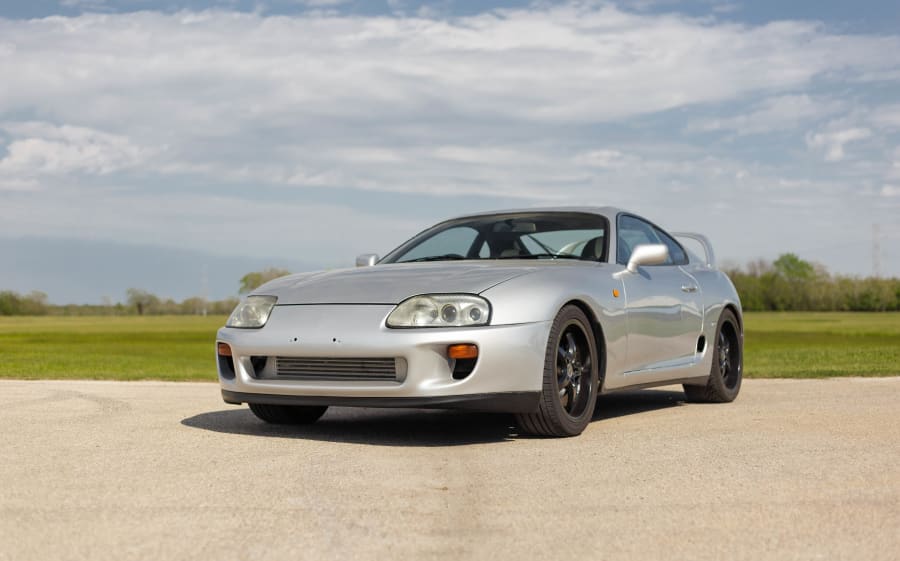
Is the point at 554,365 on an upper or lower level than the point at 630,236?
lower

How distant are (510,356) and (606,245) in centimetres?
182

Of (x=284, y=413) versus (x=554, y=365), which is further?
(x=284, y=413)

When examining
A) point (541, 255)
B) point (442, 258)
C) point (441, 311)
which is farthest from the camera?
point (442, 258)

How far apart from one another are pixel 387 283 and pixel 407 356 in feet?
2.11

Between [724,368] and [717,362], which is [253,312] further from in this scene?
[724,368]

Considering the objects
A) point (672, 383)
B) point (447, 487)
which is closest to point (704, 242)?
point (672, 383)

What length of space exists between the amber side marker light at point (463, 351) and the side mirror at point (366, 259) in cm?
198

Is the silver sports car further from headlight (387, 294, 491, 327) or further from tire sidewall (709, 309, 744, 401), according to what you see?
tire sidewall (709, 309, 744, 401)

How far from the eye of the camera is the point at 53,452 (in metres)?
5.55

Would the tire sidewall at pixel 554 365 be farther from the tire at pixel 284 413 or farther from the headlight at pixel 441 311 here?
the tire at pixel 284 413

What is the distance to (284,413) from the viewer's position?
6.86m

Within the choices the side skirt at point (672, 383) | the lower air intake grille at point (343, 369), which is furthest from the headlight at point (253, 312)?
the side skirt at point (672, 383)

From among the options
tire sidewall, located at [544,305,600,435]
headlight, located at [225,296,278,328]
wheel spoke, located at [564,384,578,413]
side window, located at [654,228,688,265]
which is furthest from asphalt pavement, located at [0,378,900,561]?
side window, located at [654,228,688,265]

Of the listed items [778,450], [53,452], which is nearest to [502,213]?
[778,450]
